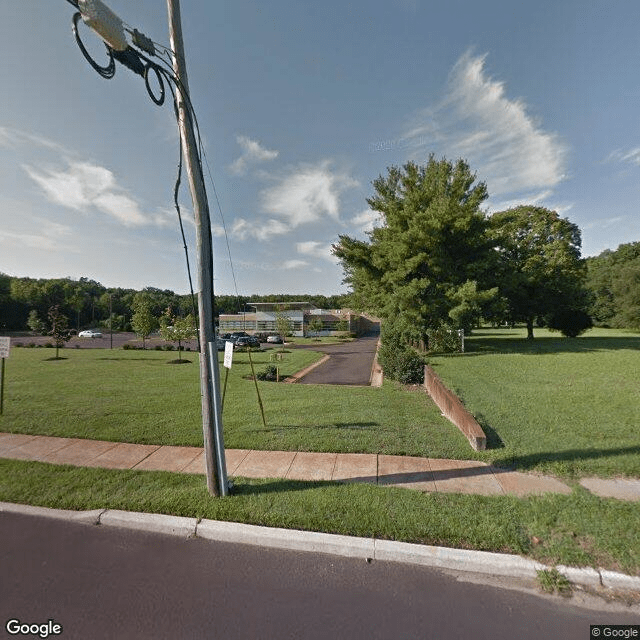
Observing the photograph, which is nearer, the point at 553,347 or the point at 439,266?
the point at 439,266

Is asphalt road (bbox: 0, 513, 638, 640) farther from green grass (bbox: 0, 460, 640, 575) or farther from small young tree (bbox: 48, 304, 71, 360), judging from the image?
small young tree (bbox: 48, 304, 71, 360)

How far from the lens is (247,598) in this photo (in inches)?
102

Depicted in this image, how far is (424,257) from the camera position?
56.1ft

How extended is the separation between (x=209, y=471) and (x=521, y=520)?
3688mm

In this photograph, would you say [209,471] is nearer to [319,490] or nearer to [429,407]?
[319,490]

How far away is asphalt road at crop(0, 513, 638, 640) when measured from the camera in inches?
91.6

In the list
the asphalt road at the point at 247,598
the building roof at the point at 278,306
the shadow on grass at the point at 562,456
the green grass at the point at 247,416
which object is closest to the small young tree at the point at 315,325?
the building roof at the point at 278,306

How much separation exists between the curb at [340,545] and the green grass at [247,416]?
2056 mm

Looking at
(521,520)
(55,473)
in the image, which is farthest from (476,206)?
(55,473)

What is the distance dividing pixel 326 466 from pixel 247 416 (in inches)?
119

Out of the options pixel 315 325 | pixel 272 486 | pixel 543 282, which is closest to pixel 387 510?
pixel 272 486

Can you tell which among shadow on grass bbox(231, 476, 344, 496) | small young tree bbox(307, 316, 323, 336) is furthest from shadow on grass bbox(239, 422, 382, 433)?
small young tree bbox(307, 316, 323, 336)

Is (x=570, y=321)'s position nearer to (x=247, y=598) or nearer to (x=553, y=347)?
(x=553, y=347)

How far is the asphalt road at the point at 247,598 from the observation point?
91.6 inches
